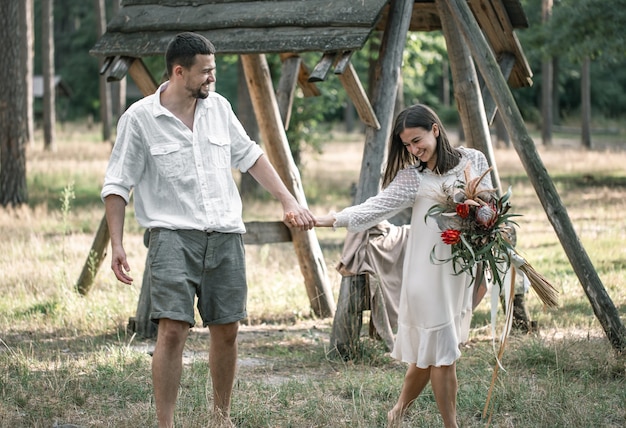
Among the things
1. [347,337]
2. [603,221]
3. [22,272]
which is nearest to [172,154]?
[347,337]

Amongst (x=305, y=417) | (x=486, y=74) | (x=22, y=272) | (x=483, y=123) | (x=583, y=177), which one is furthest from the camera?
(x=583, y=177)

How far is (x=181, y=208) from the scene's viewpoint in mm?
4816

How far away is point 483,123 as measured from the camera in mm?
7836

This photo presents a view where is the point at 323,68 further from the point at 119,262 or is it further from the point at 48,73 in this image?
the point at 48,73

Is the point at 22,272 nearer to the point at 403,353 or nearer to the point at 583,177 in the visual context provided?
the point at 403,353

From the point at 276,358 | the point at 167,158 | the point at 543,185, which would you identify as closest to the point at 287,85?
the point at 276,358

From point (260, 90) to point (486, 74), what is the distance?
2475mm

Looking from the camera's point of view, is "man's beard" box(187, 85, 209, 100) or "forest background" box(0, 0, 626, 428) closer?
"man's beard" box(187, 85, 209, 100)

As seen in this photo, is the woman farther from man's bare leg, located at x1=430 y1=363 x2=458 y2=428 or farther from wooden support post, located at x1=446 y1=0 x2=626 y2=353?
wooden support post, located at x1=446 y1=0 x2=626 y2=353

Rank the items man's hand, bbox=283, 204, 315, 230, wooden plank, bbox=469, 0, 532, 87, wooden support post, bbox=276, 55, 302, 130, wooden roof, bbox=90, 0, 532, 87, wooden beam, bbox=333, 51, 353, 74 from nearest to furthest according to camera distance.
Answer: man's hand, bbox=283, 204, 315, 230 → wooden beam, bbox=333, 51, 353, 74 → wooden roof, bbox=90, 0, 532, 87 → wooden plank, bbox=469, 0, 532, 87 → wooden support post, bbox=276, 55, 302, 130

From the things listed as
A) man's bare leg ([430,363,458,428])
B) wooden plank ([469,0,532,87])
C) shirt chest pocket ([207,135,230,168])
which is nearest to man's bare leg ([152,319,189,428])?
shirt chest pocket ([207,135,230,168])

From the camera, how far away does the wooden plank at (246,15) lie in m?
7.07

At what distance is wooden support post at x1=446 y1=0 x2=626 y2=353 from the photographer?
6.60 metres

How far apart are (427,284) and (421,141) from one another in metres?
0.74
